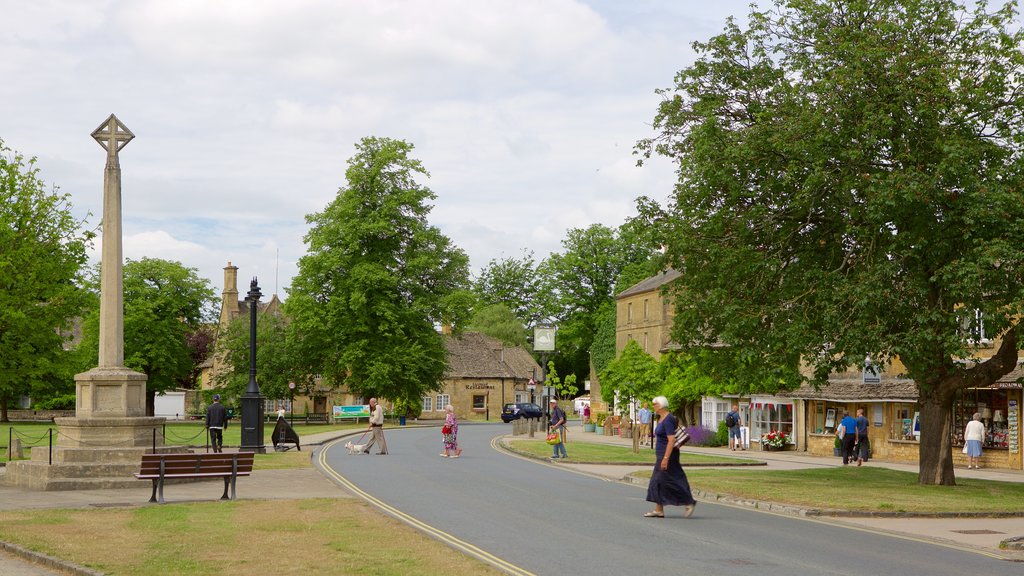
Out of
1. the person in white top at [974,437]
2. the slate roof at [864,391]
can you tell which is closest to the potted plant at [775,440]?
the slate roof at [864,391]

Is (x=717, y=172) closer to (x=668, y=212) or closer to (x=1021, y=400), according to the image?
(x=668, y=212)

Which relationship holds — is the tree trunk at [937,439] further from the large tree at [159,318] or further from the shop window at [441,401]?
the shop window at [441,401]

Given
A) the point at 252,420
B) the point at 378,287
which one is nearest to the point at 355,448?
the point at 252,420

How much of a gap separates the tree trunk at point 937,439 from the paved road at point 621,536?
6.82m

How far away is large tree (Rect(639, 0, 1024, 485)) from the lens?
20.8 meters

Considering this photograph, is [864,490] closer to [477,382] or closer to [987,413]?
[987,413]

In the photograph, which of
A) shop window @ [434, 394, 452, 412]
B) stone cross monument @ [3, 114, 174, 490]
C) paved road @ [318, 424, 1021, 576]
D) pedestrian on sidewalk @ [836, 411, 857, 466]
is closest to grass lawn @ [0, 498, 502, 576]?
paved road @ [318, 424, 1021, 576]

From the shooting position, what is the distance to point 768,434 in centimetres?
4481

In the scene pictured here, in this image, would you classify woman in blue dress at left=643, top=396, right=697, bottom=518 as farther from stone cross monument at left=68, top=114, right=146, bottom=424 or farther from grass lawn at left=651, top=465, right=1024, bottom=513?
stone cross monument at left=68, top=114, right=146, bottom=424

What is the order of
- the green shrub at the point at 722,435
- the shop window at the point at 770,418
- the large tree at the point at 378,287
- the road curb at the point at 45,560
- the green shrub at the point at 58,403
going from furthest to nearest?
the green shrub at the point at 58,403 < the large tree at the point at 378,287 < the green shrub at the point at 722,435 < the shop window at the point at 770,418 < the road curb at the point at 45,560

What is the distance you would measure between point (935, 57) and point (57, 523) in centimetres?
1815

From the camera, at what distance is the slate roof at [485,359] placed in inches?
3565

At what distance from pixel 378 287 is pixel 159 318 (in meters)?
20.6

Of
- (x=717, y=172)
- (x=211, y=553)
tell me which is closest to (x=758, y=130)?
(x=717, y=172)
